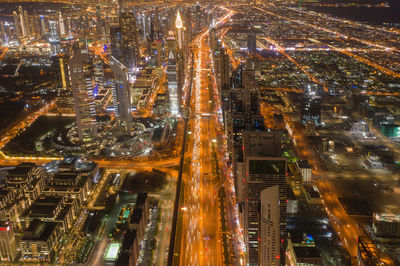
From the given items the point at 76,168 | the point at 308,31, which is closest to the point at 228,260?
the point at 76,168

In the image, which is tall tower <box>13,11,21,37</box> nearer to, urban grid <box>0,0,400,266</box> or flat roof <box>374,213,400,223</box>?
urban grid <box>0,0,400,266</box>

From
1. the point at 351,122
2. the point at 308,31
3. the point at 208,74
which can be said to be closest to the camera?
the point at 351,122

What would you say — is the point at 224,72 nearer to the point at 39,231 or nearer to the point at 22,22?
the point at 39,231

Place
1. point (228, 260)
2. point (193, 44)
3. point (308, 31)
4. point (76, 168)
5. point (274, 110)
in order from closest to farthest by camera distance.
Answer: point (228, 260) < point (76, 168) < point (274, 110) < point (193, 44) < point (308, 31)

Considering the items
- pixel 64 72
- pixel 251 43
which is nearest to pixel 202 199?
pixel 64 72

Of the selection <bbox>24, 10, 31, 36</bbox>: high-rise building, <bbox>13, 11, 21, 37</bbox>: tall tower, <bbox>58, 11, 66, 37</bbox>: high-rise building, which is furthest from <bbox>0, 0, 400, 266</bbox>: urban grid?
<bbox>24, 10, 31, 36</bbox>: high-rise building

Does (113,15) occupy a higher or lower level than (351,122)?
higher

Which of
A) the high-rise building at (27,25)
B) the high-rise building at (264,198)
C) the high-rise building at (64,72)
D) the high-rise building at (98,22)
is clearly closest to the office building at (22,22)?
the high-rise building at (27,25)

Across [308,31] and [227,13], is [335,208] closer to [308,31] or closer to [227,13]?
[308,31]
